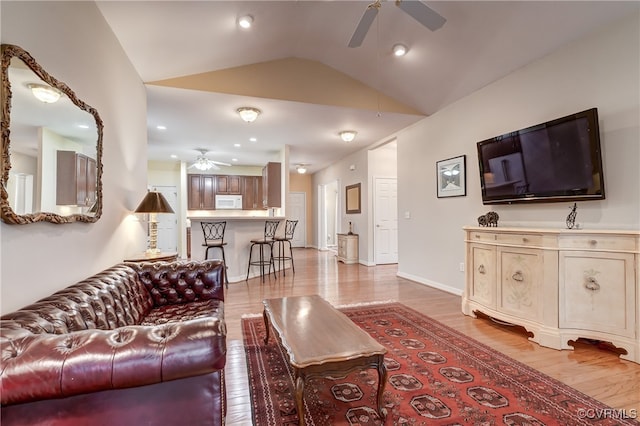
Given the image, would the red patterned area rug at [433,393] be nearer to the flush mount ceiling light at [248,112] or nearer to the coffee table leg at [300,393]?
the coffee table leg at [300,393]

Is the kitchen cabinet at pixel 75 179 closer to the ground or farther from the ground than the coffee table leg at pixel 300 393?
farther from the ground

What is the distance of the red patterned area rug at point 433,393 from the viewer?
1.65 m

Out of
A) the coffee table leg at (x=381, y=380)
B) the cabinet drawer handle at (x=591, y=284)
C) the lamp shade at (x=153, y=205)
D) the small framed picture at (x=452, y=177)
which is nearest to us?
the coffee table leg at (x=381, y=380)

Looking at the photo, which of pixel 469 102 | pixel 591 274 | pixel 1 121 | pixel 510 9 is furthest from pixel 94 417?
pixel 469 102

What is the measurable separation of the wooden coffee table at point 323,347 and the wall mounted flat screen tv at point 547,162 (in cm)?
242

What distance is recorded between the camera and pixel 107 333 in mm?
1046

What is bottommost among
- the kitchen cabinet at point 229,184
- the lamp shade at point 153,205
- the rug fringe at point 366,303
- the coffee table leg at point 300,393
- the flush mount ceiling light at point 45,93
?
the rug fringe at point 366,303

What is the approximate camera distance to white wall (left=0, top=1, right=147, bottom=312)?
4.72 feet

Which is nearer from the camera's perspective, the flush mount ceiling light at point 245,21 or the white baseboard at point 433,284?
the flush mount ceiling light at point 245,21

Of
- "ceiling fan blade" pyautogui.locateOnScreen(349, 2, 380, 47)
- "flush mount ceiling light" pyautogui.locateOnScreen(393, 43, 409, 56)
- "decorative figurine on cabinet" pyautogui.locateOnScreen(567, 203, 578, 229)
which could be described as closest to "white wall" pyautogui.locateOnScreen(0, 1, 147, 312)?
"ceiling fan blade" pyautogui.locateOnScreen(349, 2, 380, 47)

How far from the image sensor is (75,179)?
6.34 feet

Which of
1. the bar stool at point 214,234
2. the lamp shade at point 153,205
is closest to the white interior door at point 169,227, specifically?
the bar stool at point 214,234

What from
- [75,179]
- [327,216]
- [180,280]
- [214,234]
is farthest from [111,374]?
[327,216]

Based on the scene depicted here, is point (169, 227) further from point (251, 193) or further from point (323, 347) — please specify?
point (323, 347)
